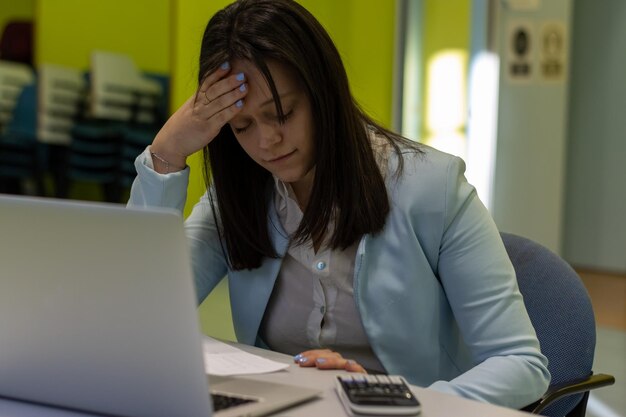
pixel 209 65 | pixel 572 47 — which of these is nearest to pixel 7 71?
pixel 572 47

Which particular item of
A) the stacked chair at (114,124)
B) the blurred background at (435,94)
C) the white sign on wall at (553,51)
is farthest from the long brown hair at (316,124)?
the stacked chair at (114,124)

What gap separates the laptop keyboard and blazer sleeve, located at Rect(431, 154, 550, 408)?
0.32 m

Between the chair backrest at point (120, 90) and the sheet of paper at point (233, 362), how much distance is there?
18.3ft

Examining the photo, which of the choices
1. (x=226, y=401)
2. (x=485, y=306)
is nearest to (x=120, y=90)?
(x=485, y=306)

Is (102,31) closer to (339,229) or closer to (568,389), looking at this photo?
(339,229)

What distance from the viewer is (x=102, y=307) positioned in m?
0.87

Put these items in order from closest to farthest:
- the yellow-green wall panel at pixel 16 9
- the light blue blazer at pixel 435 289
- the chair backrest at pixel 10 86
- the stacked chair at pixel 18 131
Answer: the light blue blazer at pixel 435 289 → the stacked chair at pixel 18 131 → the chair backrest at pixel 10 86 → the yellow-green wall panel at pixel 16 9

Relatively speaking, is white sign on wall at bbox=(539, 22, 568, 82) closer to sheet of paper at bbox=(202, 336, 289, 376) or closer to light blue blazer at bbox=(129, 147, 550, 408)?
light blue blazer at bbox=(129, 147, 550, 408)

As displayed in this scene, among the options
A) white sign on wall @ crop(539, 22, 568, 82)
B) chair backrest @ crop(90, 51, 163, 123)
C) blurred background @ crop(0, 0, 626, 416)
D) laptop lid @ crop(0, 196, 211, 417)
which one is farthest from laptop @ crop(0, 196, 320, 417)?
chair backrest @ crop(90, 51, 163, 123)

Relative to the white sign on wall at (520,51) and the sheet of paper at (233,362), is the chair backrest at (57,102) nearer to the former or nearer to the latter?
the white sign on wall at (520,51)

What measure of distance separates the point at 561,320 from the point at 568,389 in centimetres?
16

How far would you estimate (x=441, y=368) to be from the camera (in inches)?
57.5

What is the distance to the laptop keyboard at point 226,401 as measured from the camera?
963mm

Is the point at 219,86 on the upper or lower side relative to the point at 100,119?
upper
